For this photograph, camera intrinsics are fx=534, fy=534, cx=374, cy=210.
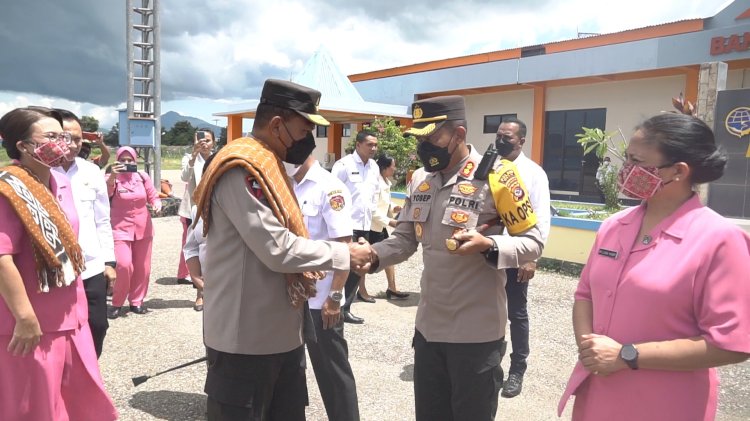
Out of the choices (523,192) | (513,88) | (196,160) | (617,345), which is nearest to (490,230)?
(523,192)

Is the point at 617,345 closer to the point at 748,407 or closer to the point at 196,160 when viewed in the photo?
the point at 748,407

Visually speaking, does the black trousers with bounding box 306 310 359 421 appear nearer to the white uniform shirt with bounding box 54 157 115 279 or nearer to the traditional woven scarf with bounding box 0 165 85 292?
the traditional woven scarf with bounding box 0 165 85 292

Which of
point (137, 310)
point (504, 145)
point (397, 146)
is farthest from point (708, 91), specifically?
point (397, 146)

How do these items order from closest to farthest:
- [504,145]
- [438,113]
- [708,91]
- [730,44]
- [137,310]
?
[438,113], [504,145], [137,310], [708,91], [730,44]

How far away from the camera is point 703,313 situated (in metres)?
1.68

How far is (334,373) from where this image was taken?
315cm

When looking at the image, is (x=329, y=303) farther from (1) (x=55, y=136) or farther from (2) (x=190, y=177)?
(2) (x=190, y=177)

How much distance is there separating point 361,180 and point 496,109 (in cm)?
1467

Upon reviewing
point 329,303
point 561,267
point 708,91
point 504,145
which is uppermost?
point 708,91

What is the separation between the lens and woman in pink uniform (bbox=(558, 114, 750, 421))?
1670 millimetres

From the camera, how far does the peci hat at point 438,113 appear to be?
8.56 feet

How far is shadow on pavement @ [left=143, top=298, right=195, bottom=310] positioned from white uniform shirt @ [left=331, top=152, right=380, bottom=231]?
2222 millimetres

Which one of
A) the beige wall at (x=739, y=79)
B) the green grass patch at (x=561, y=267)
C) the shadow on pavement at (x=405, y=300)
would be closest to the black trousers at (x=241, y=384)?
the shadow on pavement at (x=405, y=300)

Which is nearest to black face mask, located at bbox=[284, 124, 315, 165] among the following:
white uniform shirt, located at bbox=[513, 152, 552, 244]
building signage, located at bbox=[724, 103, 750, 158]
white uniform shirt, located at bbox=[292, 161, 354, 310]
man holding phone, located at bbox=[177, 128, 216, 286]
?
white uniform shirt, located at bbox=[292, 161, 354, 310]
